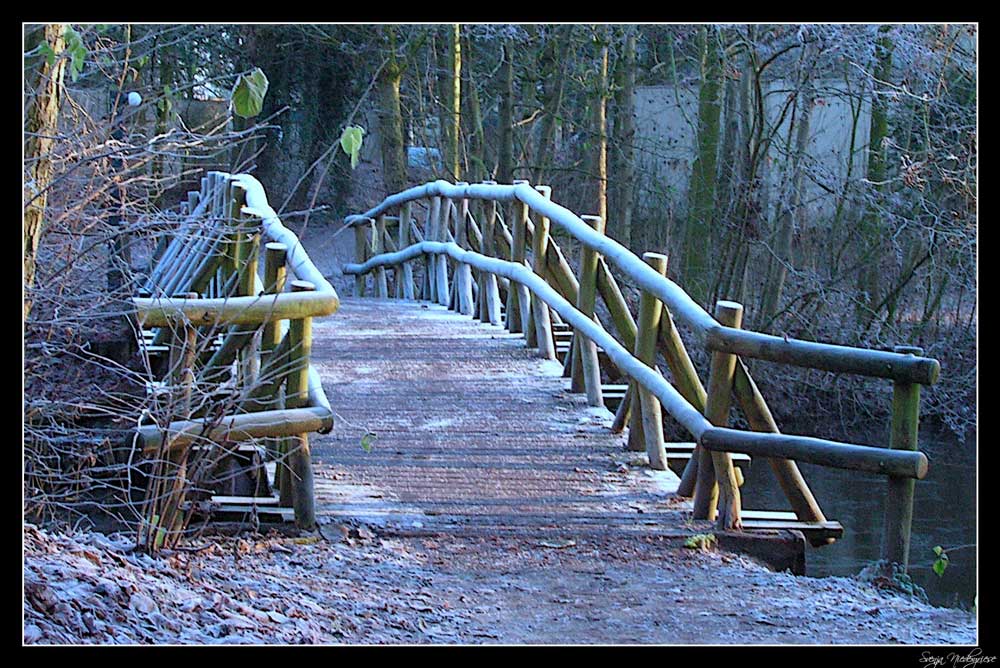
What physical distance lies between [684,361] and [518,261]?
332cm

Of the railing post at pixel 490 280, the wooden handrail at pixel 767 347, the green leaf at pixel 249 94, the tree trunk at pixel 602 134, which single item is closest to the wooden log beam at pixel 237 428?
the green leaf at pixel 249 94

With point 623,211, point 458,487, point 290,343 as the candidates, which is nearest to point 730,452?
point 458,487

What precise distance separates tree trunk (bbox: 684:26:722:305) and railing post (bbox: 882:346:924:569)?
12.2m

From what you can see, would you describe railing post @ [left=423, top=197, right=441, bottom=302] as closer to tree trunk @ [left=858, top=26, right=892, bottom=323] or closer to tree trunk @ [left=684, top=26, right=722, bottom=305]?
tree trunk @ [left=684, top=26, right=722, bottom=305]

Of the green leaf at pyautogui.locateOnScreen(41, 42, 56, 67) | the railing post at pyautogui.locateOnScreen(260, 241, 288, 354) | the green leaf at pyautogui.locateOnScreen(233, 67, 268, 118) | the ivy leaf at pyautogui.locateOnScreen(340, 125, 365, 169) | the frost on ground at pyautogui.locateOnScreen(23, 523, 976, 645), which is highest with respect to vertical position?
the green leaf at pyautogui.locateOnScreen(41, 42, 56, 67)

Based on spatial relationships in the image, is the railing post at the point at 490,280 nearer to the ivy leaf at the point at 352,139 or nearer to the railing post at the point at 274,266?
the railing post at the point at 274,266

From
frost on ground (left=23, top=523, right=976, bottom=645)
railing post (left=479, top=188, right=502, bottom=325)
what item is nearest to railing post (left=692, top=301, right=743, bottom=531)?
frost on ground (left=23, top=523, right=976, bottom=645)

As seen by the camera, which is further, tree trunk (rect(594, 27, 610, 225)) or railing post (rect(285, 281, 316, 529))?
tree trunk (rect(594, 27, 610, 225))

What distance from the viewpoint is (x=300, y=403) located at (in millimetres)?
5797

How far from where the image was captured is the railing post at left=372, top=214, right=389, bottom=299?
15.9 meters

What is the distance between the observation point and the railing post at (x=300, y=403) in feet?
18.4

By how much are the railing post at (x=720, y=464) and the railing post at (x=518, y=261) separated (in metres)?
3.64
